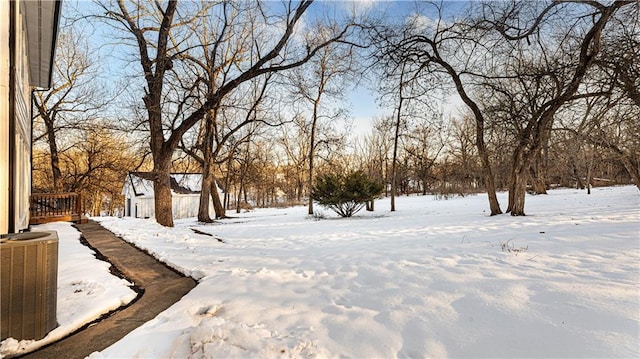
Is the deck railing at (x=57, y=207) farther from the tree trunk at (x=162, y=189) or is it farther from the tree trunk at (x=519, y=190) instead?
the tree trunk at (x=519, y=190)

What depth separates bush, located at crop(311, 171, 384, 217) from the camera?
1327 centimetres

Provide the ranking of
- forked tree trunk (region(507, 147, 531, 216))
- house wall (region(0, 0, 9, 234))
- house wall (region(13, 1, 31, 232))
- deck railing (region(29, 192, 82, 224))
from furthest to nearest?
deck railing (region(29, 192, 82, 224))
forked tree trunk (region(507, 147, 531, 216))
house wall (region(13, 1, 31, 232))
house wall (region(0, 0, 9, 234))

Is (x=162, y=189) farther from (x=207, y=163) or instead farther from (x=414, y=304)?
(x=414, y=304)

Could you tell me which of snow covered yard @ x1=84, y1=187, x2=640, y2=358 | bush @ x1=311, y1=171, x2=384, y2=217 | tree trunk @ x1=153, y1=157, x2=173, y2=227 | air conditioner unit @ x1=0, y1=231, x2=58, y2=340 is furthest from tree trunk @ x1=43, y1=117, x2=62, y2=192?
air conditioner unit @ x1=0, y1=231, x2=58, y2=340

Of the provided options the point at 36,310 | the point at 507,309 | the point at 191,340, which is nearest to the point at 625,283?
the point at 507,309

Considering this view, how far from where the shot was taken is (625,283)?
3.03 meters

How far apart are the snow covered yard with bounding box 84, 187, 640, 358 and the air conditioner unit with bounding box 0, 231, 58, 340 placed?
0.69m

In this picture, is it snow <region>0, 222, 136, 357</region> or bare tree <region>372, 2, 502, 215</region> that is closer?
snow <region>0, 222, 136, 357</region>

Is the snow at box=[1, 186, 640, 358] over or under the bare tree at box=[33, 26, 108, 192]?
under

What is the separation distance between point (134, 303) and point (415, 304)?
9.21 feet

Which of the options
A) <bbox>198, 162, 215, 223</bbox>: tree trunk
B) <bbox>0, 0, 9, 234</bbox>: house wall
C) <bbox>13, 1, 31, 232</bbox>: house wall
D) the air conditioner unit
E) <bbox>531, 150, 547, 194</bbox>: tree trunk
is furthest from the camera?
<bbox>531, 150, 547, 194</bbox>: tree trunk

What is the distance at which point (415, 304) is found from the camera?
2.99 metres

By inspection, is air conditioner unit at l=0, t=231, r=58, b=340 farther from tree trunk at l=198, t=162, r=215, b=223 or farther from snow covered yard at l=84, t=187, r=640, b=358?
tree trunk at l=198, t=162, r=215, b=223

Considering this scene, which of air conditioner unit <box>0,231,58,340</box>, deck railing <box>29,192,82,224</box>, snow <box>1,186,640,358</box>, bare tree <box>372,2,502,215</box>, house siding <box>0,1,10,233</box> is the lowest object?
snow <box>1,186,640,358</box>
